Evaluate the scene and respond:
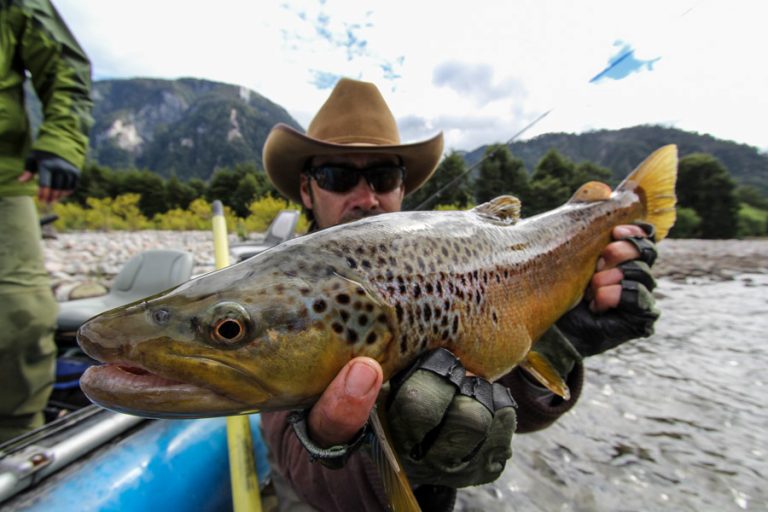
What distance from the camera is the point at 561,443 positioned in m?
3.59

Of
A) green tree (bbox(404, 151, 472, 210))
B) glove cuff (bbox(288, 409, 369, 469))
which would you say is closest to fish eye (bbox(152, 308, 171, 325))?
glove cuff (bbox(288, 409, 369, 469))

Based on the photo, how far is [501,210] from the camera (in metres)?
2.01

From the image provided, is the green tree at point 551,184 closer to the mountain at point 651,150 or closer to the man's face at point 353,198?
the mountain at point 651,150

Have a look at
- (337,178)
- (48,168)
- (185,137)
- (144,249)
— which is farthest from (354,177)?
(185,137)

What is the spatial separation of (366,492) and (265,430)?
3.02 ft

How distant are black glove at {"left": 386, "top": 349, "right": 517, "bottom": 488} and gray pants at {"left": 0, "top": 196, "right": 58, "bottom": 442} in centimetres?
262

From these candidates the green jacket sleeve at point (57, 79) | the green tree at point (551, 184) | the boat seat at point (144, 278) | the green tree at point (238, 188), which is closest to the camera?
the green jacket sleeve at point (57, 79)

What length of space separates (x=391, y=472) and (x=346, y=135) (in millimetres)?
2722

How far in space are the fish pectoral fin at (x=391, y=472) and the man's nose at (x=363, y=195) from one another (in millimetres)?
1994

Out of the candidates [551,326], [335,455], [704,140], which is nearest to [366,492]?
[335,455]

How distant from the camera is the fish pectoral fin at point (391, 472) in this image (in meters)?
1.08

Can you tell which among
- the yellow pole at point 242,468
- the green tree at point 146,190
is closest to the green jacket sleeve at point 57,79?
the yellow pole at point 242,468

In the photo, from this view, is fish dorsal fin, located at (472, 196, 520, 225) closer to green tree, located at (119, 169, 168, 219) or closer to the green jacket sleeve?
the green jacket sleeve

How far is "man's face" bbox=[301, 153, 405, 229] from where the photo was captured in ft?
9.95
